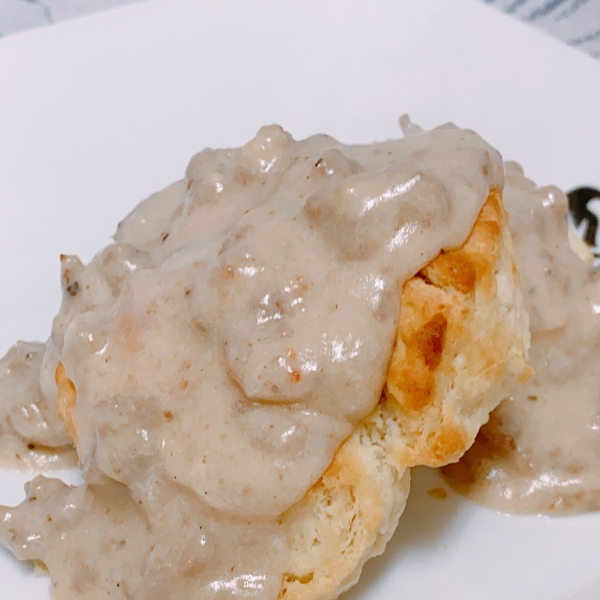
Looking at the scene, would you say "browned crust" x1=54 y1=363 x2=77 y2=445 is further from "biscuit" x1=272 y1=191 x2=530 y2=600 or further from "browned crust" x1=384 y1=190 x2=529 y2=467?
"browned crust" x1=384 y1=190 x2=529 y2=467

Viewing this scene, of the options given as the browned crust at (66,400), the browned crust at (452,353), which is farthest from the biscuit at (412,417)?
the browned crust at (66,400)

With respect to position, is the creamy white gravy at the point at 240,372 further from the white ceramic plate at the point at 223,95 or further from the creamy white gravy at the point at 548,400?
the white ceramic plate at the point at 223,95

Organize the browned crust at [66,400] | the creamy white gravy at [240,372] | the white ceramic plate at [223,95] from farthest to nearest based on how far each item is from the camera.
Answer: the white ceramic plate at [223,95] < the browned crust at [66,400] < the creamy white gravy at [240,372]

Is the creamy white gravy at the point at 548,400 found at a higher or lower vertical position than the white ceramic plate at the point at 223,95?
lower

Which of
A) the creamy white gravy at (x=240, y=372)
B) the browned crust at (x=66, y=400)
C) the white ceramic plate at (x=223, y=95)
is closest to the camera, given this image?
the creamy white gravy at (x=240, y=372)

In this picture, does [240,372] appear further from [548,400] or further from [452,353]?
[548,400]

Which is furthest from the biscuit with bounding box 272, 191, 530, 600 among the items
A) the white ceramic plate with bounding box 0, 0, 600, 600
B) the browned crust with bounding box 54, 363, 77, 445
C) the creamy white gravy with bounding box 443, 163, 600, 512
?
the white ceramic plate with bounding box 0, 0, 600, 600
